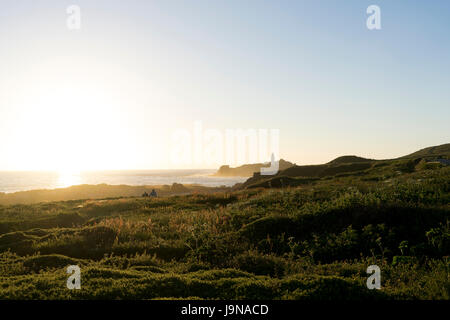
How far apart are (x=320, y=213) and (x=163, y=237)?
26.0 feet

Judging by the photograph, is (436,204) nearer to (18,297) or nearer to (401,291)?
(401,291)

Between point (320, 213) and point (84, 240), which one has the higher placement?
point (320, 213)

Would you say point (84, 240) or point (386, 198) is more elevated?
point (386, 198)

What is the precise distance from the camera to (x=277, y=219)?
16156mm

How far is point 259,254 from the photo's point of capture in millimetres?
12289

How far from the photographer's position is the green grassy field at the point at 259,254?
7.95 m

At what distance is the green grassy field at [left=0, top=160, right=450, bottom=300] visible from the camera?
7.95m

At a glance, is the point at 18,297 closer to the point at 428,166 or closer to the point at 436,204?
the point at 436,204
